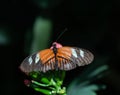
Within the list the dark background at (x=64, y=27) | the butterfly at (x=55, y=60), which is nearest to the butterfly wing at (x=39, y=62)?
the butterfly at (x=55, y=60)

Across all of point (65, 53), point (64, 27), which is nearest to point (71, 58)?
point (65, 53)

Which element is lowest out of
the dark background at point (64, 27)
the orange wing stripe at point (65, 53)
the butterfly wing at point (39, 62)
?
the butterfly wing at point (39, 62)

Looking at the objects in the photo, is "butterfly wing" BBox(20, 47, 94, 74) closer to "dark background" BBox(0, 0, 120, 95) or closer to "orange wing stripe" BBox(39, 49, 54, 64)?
"orange wing stripe" BBox(39, 49, 54, 64)

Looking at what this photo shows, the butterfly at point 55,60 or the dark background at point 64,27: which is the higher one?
the dark background at point 64,27

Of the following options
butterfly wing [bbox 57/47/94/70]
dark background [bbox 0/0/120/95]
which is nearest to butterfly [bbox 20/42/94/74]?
butterfly wing [bbox 57/47/94/70]

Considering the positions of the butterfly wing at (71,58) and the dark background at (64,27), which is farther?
the dark background at (64,27)

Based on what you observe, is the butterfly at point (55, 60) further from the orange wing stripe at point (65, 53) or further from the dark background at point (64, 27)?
the dark background at point (64, 27)

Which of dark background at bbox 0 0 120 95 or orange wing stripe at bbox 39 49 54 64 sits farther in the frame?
dark background at bbox 0 0 120 95

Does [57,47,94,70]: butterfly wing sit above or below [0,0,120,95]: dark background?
below
